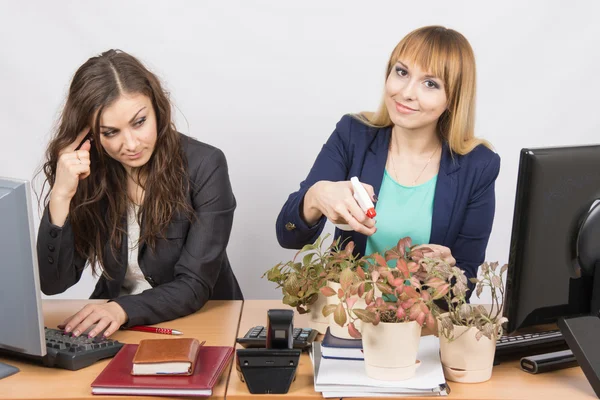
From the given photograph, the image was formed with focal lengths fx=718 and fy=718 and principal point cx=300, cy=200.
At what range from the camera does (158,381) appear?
1452 mm

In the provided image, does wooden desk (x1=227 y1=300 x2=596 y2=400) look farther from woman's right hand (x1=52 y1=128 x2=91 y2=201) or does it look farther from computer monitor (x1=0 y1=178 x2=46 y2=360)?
woman's right hand (x1=52 y1=128 x2=91 y2=201)

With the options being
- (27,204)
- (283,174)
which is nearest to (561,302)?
(27,204)

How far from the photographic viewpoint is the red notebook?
4.70 ft

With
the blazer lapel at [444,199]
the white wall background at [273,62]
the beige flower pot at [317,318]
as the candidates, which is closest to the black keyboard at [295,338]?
the beige flower pot at [317,318]

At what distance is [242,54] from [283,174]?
0.58 metres

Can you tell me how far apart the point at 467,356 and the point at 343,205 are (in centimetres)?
44

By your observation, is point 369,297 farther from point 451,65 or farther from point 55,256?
point 55,256

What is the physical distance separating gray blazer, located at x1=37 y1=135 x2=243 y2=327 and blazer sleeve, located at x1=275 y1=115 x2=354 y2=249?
0.20 m

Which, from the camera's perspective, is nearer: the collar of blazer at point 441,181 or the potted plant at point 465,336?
the potted plant at point 465,336

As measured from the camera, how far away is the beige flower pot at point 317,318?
5.81 ft

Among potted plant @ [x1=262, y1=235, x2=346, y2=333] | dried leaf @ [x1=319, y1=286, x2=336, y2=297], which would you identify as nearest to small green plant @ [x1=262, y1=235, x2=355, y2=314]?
potted plant @ [x1=262, y1=235, x2=346, y2=333]

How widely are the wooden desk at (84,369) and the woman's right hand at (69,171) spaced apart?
0.33 metres

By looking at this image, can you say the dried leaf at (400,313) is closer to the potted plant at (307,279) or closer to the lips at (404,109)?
the potted plant at (307,279)

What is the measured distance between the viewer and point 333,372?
1508mm
